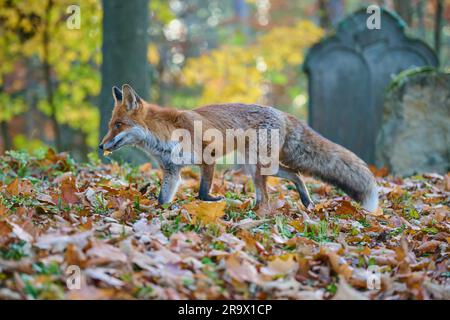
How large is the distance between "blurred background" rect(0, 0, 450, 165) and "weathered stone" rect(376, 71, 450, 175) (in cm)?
250

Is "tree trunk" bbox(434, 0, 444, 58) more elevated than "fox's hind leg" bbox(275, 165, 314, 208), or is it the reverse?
"tree trunk" bbox(434, 0, 444, 58)

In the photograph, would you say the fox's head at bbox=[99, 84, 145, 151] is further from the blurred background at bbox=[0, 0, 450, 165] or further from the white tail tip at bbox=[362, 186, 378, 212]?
the white tail tip at bbox=[362, 186, 378, 212]

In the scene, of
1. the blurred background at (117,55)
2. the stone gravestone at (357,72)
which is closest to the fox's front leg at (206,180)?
the blurred background at (117,55)

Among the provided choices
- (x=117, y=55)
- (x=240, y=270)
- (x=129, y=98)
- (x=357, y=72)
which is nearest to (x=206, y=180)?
(x=129, y=98)

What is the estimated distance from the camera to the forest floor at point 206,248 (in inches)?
148

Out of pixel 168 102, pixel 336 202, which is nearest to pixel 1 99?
pixel 168 102

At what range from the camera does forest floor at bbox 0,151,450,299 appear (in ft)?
12.3

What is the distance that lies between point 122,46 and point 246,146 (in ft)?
15.4

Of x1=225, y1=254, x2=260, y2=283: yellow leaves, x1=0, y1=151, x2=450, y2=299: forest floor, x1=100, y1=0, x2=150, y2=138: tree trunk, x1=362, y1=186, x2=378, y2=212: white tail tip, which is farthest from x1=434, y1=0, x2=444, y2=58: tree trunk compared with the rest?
x1=225, y1=254, x2=260, y2=283: yellow leaves

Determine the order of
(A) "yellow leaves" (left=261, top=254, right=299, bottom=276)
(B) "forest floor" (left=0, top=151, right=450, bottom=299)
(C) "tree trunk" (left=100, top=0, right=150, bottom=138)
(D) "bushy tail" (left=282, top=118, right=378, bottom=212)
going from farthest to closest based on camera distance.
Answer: (C) "tree trunk" (left=100, top=0, right=150, bottom=138)
(D) "bushy tail" (left=282, top=118, right=378, bottom=212)
(A) "yellow leaves" (left=261, top=254, right=299, bottom=276)
(B) "forest floor" (left=0, top=151, right=450, bottom=299)

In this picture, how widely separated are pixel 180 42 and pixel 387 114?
46.4ft

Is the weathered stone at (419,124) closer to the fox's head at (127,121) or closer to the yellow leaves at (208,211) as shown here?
the fox's head at (127,121)

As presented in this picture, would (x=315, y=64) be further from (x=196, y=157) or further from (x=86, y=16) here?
(x=196, y=157)

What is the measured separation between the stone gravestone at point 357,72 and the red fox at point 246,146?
588 cm
